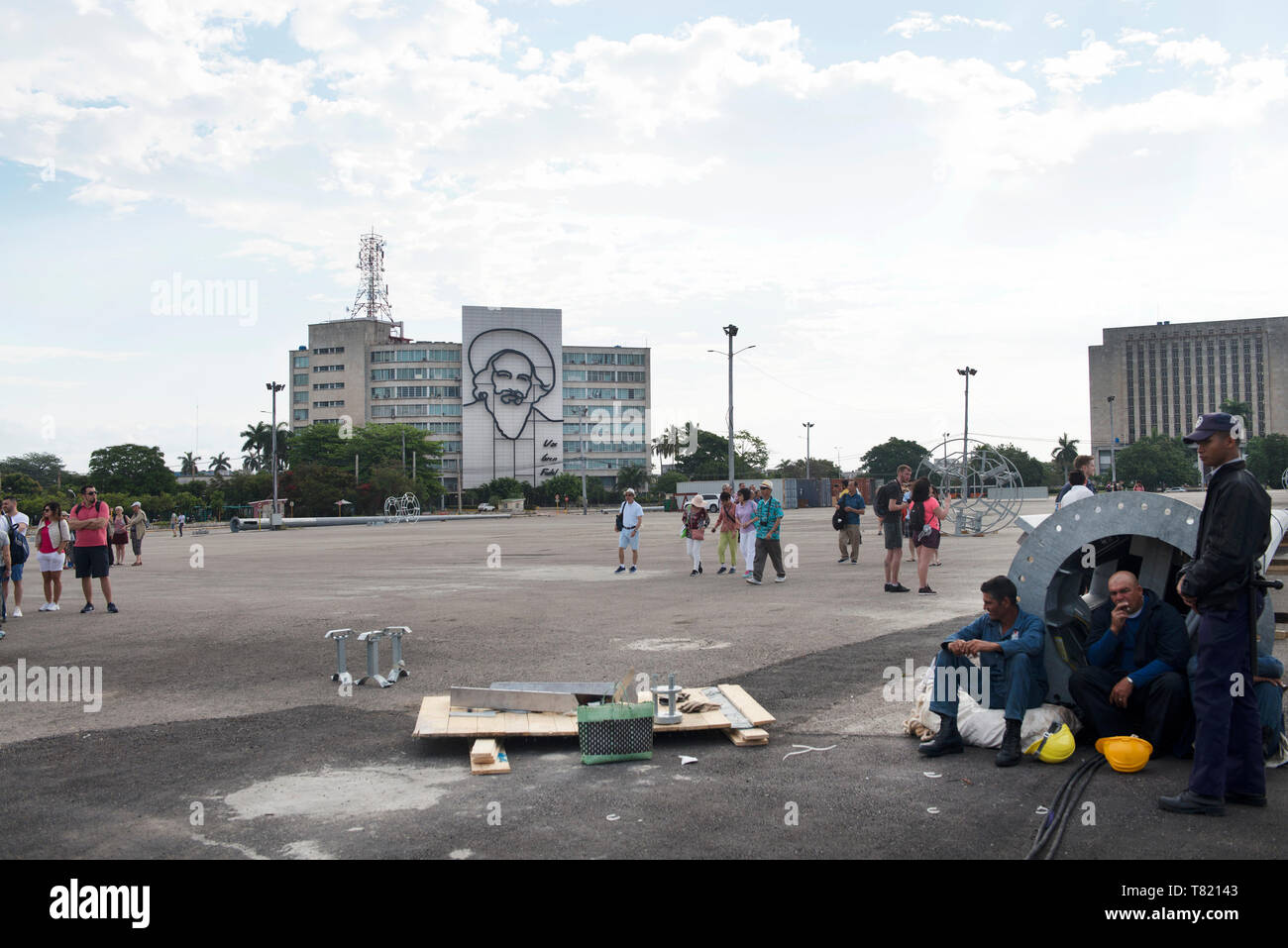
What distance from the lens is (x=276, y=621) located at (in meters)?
13.0

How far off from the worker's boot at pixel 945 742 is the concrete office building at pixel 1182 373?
608 ft

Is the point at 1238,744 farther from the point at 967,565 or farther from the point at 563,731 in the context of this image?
the point at 967,565

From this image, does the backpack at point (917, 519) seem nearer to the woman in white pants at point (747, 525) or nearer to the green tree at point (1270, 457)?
the woman in white pants at point (747, 525)

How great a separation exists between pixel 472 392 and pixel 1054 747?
459ft

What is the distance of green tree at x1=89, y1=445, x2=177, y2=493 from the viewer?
10629 cm

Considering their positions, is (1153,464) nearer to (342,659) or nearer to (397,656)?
(397,656)

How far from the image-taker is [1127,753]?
5605 mm

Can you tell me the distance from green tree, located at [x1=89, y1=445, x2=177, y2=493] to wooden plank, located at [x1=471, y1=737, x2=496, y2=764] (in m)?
111

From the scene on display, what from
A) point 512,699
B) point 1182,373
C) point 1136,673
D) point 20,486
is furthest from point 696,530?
point 1182,373

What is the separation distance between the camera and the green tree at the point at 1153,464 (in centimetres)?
13412

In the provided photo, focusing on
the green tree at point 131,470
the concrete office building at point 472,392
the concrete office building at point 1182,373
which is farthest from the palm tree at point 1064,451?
the green tree at point 131,470
